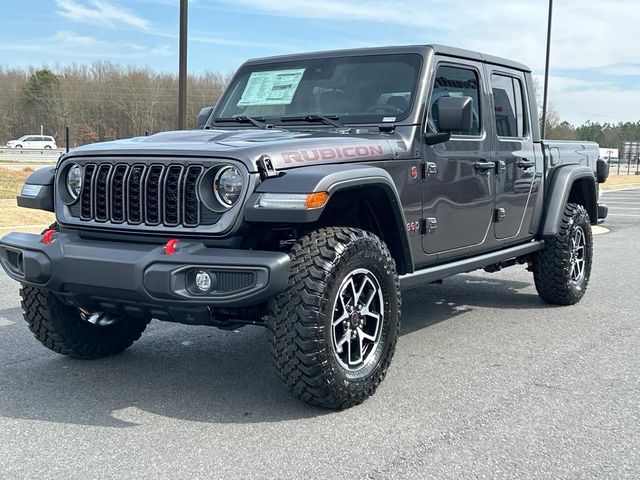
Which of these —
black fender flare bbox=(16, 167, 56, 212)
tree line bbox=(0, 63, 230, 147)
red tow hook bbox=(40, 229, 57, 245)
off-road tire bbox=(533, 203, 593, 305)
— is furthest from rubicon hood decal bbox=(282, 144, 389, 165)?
tree line bbox=(0, 63, 230, 147)

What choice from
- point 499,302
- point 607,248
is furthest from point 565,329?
point 607,248

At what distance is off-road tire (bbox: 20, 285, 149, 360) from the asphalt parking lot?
0.34ft

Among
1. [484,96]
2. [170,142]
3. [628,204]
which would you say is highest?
[484,96]

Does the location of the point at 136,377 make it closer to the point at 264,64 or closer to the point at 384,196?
the point at 384,196

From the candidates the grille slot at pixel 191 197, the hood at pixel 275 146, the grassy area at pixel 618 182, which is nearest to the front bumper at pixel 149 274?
the grille slot at pixel 191 197

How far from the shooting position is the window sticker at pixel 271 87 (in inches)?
205

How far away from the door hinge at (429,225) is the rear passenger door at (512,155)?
3.04 feet

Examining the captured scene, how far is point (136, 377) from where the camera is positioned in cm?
446

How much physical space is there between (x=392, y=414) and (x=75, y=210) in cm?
202

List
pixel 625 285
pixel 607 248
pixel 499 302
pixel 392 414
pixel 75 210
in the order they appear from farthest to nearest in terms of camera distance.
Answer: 1. pixel 607 248
2. pixel 625 285
3. pixel 499 302
4. pixel 75 210
5. pixel 392 414

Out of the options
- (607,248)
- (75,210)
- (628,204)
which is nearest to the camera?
(75,210)

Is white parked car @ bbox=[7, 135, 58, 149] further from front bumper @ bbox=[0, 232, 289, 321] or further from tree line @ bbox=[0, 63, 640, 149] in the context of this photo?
front bumper @ bbox=[0, 232, 289, 321]

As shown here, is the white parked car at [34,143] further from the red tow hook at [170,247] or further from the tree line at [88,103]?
the red tow hook at [170,247]

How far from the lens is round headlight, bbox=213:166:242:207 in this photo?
3.67 meters
